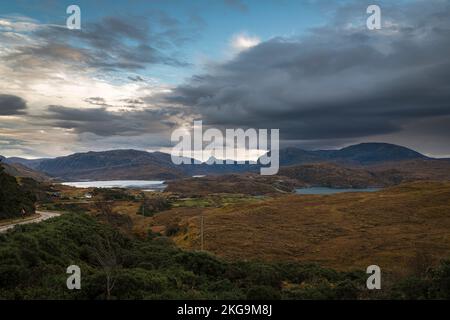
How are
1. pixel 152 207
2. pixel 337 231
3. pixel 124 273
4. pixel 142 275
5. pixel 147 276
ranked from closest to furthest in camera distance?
pixel 124 273 → pixel 142 275 → pixel 147 276 → pixel 337 231 → pixel 152 207

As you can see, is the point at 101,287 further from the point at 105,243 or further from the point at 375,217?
the point at 375,217

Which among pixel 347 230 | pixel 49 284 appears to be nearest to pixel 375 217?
pixel 347 230

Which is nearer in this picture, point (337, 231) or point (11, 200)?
point (11, 200)

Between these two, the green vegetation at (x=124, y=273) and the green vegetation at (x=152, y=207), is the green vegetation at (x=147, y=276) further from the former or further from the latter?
the green vegetation at (x=152, y=207)

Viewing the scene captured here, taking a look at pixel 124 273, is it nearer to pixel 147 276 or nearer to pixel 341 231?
pixel 147 276

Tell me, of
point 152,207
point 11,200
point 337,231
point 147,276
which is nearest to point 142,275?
point 147,276

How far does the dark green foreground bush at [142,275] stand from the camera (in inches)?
773

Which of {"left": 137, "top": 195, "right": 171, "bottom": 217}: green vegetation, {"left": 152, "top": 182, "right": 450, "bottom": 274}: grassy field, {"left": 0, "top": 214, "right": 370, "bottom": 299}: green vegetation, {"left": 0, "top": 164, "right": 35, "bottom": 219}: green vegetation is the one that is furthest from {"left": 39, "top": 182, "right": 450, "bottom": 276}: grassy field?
{"left": 0, "top": 164, "right": 35, "bottom": 219}: green vegetation

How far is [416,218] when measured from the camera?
2977 inches

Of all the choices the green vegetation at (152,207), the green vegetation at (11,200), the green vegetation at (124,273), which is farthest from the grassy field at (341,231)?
the green vegetation at (11,200)

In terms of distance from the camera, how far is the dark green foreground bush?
1964cm

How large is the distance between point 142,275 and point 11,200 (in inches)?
1418

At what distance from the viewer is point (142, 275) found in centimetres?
2294

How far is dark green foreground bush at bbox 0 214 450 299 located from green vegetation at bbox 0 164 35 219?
452 inches
